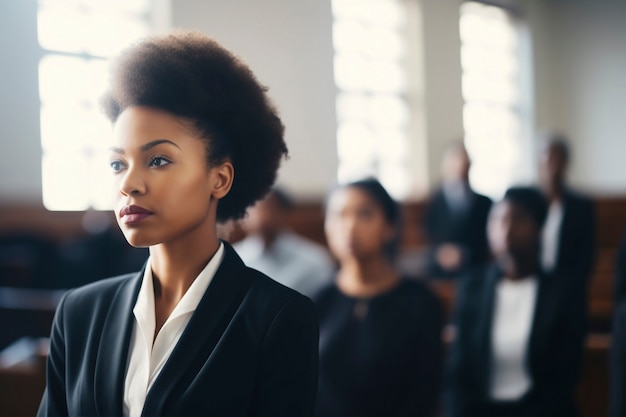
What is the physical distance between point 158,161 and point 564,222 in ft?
9.72

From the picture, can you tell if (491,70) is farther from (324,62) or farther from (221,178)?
(221,178)

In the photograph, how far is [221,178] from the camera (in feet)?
2.50

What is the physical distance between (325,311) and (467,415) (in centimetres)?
51

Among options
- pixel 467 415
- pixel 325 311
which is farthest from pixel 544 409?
pixel 325 311

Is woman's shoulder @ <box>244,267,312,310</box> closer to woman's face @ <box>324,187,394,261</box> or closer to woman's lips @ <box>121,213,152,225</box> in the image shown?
woman's lips @ <box>121,213,152,225</box>

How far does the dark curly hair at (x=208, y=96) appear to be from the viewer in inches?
28.5

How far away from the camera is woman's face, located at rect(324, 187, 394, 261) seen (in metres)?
2.07

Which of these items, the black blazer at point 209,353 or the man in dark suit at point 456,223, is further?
the man in dark suit at point 456,223

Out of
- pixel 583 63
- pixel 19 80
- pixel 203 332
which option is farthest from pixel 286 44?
pixel 583 63

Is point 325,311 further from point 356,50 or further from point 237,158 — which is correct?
point 237,158

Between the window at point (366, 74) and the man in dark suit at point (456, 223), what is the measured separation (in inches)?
85.3

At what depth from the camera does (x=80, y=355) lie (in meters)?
0.79

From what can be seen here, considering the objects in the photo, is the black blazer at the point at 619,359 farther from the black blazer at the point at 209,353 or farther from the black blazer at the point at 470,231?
the black blazer at the point at 470,231

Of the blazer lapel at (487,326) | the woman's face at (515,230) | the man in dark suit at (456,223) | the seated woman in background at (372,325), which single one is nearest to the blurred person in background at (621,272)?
the woman's face at (515,230)
